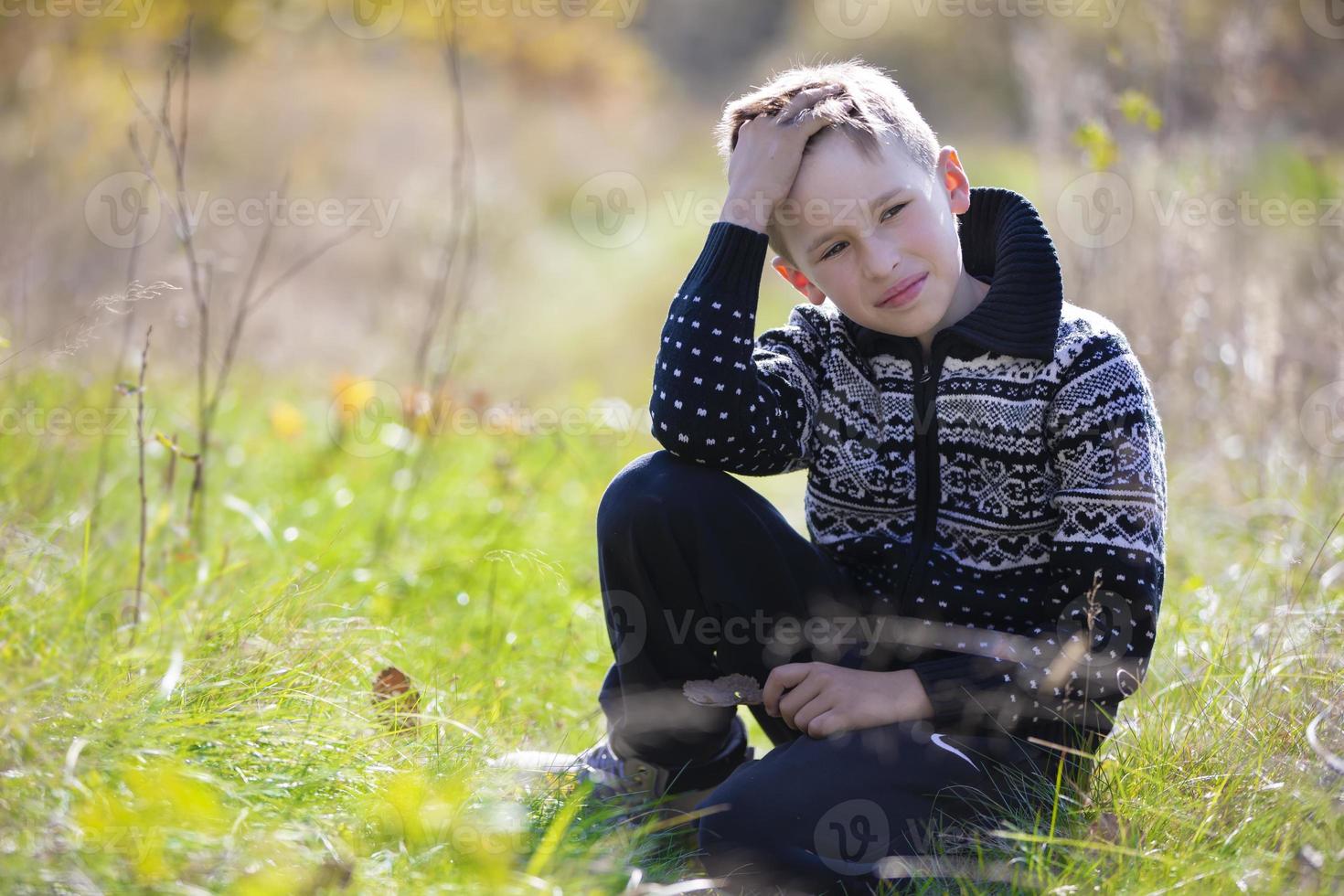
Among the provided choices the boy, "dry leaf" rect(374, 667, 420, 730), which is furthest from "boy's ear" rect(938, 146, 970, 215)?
"dry leaf" rect(374, 667, 420, 730)

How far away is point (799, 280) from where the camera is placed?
6.08ft

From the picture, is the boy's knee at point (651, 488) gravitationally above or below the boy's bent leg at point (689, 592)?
above

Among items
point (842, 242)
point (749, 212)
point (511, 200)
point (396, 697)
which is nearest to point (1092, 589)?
point (842, 242)

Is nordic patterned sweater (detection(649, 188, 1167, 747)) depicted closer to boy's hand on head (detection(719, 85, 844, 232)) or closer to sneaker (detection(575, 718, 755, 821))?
boy's hand on head (detection(719, 85, 844, 232))

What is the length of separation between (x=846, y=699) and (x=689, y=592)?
0.28 meters

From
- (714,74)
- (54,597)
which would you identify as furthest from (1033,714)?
(714,74)

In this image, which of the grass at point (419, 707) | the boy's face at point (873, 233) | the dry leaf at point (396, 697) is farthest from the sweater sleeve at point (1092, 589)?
the dry leaf at point (396, 697)

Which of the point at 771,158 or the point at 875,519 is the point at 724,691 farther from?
the point at 771,158

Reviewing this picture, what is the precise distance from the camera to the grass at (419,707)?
1226mm

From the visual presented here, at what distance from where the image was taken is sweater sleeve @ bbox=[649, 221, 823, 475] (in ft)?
5.48

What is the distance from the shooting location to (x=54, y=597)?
193cm

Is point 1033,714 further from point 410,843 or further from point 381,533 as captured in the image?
point 381,533

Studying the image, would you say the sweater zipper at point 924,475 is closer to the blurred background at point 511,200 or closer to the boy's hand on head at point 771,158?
the boy's hand on head at point 771,158

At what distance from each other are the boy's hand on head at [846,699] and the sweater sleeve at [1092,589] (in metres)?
0.03
